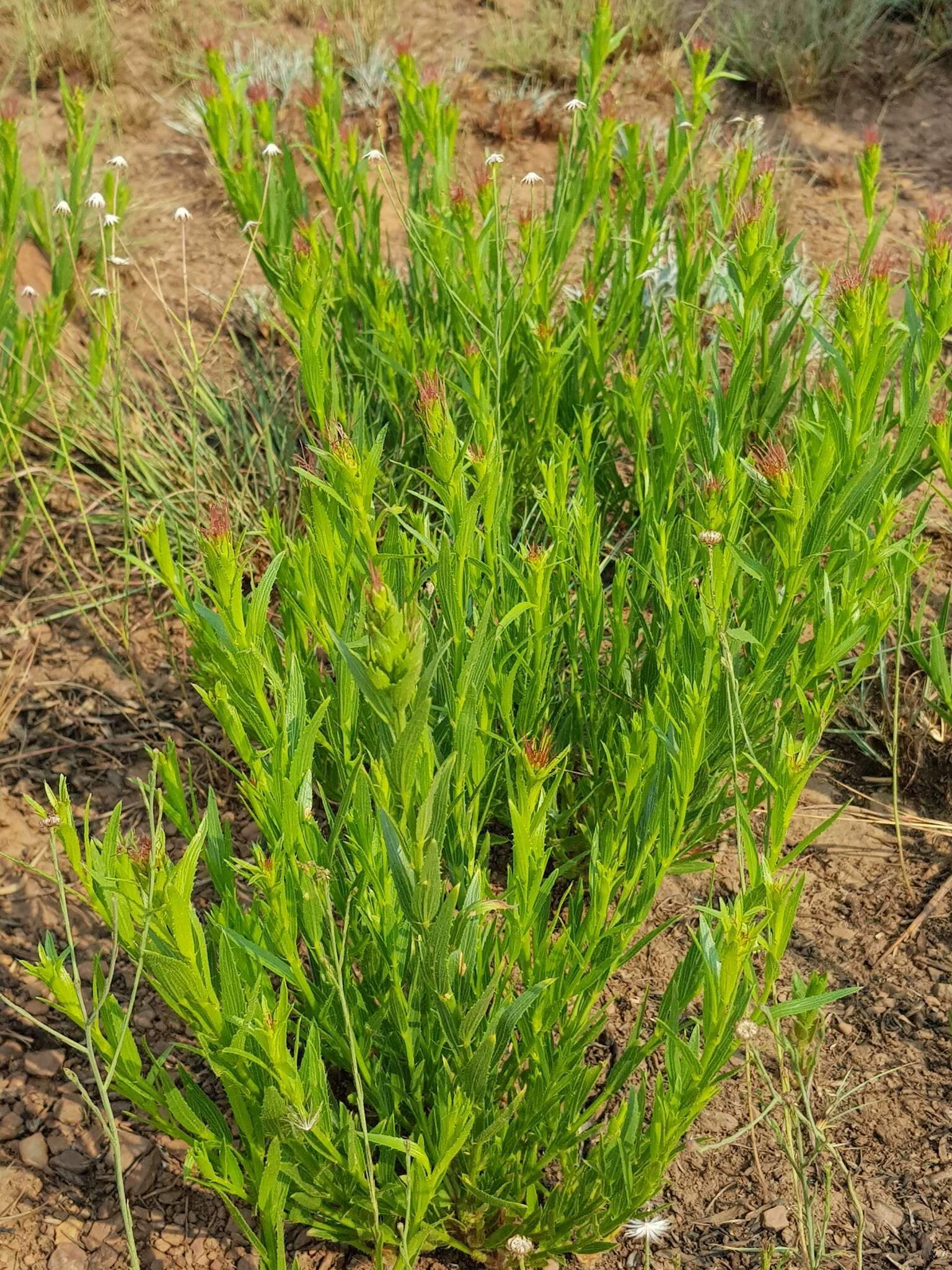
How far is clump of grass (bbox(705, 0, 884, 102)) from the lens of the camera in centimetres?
509

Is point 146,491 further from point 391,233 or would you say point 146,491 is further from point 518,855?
point 518,855

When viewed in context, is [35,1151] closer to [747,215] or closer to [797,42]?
[747,215]

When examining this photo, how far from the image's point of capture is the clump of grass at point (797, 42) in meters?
5.09

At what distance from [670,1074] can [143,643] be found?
193 centimetres

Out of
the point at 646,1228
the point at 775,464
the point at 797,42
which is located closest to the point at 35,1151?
the point at 646,1228

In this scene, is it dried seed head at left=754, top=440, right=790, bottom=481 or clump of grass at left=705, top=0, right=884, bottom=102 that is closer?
dried seed head at left=754, top=440, right=790, bottom=481

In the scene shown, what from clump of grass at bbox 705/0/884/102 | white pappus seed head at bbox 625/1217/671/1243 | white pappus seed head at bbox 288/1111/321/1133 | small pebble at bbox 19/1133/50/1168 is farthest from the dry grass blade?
clump of grass at bbox 705/0/884/102

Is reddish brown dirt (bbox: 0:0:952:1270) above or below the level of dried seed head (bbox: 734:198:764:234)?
below

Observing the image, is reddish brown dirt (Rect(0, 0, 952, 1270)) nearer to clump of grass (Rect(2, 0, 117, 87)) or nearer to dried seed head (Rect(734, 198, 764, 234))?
dried seed head (Rect(734, 198, 764, 234))

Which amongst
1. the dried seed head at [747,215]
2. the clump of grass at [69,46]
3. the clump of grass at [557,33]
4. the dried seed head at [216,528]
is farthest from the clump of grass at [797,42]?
the dried seed head at [216,528]

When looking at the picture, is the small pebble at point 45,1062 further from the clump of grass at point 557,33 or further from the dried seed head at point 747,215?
the clump of grass at point 557,33

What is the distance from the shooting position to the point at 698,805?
2066 millimetres

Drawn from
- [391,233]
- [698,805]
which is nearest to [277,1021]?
[698,805]

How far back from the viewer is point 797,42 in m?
5.13
